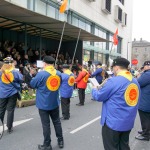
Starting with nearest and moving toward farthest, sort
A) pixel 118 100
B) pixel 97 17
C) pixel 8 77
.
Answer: pixel 118 100, pixel 8 77, pixel 97 17

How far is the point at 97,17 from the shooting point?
29.0 meters

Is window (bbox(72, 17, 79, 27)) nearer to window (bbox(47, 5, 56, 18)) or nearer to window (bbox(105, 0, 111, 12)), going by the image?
window (bbox(47, 5, 56, 18))

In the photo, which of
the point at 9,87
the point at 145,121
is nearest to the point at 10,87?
the point at 9,87

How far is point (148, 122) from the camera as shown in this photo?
6.27 metres

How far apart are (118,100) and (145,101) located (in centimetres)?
258

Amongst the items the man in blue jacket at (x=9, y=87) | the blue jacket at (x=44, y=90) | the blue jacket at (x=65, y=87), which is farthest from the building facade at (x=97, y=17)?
the blue jacket at (x=44, y=90)

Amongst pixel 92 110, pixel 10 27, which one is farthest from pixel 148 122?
pixel 10 27

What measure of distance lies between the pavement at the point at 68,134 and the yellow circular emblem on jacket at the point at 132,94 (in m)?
2.22

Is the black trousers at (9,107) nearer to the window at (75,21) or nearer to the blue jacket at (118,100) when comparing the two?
the blue jacket at (118,100)

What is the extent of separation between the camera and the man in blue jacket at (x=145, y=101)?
5.96 meters

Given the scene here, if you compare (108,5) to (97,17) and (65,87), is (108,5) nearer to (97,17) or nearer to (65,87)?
(97,17)

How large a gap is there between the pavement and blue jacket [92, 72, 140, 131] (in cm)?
212

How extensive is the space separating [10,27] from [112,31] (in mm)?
20656

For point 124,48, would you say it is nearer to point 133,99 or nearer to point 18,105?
point 18,105
